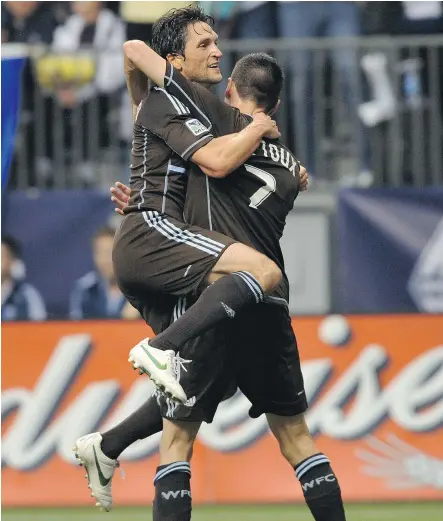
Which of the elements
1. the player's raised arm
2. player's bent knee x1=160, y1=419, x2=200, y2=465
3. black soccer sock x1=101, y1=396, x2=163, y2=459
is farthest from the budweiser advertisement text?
the player's raised arm

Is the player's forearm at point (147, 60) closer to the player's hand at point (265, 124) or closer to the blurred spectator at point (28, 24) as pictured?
the player's hand at point (265, 124)

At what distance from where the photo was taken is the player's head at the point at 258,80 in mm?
6320

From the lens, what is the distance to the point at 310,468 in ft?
21.2

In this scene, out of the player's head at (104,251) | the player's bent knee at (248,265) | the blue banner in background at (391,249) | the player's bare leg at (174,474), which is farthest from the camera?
the player's head at (104,251)

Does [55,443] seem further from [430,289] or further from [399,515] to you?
[430,289]

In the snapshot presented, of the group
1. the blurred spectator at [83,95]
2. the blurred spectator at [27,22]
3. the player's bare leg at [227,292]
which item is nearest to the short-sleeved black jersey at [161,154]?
the player's bare leg at [227,292]

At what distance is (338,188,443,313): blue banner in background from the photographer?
419 inches

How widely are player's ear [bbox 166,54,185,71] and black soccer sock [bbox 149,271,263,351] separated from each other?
1.10 metres

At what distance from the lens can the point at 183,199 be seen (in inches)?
248

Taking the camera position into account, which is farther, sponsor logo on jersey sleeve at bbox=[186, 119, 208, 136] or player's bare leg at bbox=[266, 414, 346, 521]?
player's bare leg at bbox=[266, 414, 346, 521]

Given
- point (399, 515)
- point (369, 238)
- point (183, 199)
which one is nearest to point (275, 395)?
point (183, 199)

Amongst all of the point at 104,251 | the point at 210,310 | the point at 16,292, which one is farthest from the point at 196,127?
the point at 16,292

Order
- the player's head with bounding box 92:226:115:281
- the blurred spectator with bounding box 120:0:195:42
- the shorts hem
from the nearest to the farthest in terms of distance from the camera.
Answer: the shorts hem
the player's head with bounding box 92:226:115:281
the blurred spectator with bounding box 120:0:195:42

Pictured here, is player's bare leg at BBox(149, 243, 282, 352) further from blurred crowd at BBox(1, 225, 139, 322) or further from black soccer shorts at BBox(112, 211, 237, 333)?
blurred crowd at BBox(1, 225, 139, 322)
